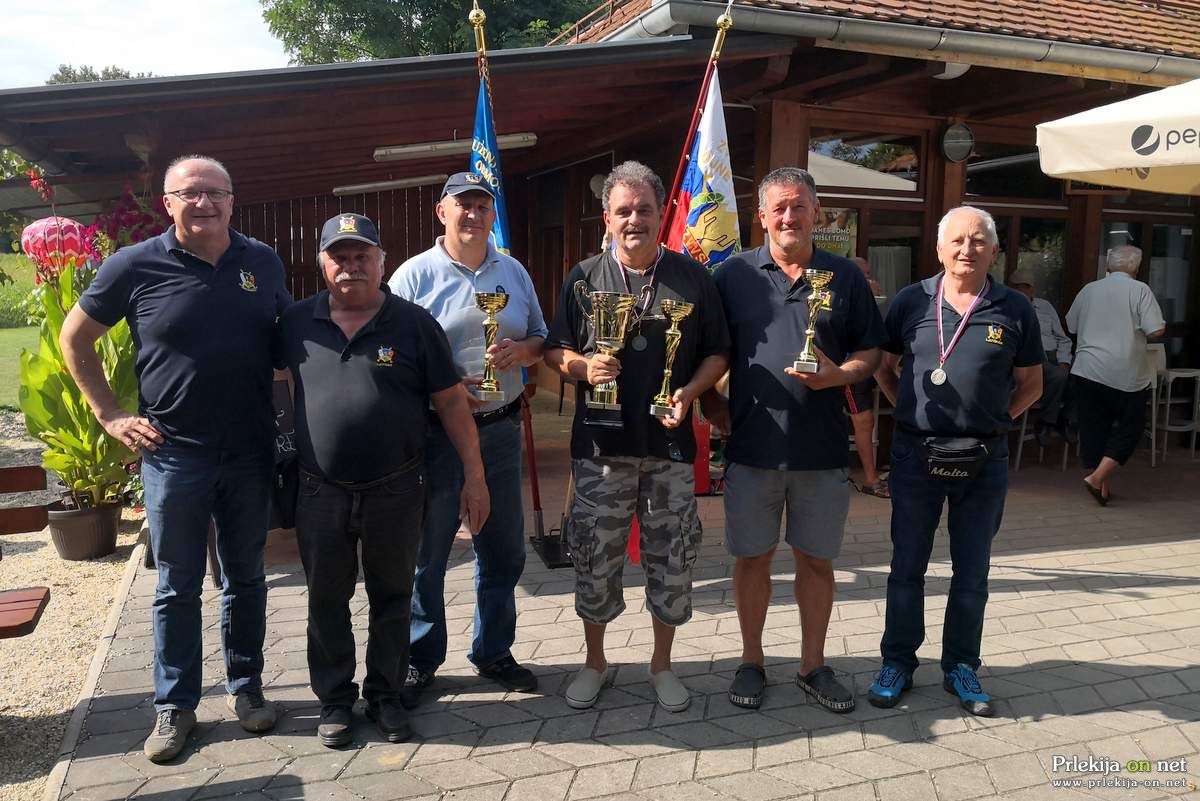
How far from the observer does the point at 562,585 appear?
480cm

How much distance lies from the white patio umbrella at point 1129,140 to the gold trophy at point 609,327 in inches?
86.7

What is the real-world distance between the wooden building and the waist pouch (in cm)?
352

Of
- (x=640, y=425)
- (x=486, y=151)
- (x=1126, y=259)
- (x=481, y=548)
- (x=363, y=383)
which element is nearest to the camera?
(x=363, y=383)

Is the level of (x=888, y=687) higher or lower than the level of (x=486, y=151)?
lower

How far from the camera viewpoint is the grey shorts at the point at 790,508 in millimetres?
3271

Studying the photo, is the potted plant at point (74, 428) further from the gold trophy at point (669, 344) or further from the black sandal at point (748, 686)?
the black sandal at point (748, 686)

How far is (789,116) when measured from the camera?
23.1 feet

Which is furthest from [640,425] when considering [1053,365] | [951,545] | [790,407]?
[1053,365]

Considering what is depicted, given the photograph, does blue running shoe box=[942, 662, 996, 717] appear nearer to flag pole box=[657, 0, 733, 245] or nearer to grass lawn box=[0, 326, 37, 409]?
flag pole box=[657, 0, 733, 245]

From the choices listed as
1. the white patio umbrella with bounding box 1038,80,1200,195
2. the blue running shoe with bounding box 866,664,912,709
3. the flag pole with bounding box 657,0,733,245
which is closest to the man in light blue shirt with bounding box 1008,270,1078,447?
the white patio umbrella with bounding box 1038,80,1200,195

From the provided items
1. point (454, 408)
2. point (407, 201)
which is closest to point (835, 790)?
point (454, 408)

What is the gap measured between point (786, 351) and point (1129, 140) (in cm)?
180

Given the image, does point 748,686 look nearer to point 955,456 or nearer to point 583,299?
point 955,456

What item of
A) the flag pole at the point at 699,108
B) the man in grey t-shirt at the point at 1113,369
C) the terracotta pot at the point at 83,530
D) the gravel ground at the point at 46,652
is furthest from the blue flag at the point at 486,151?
the man in grey t-shirt at the point at 1113,369
